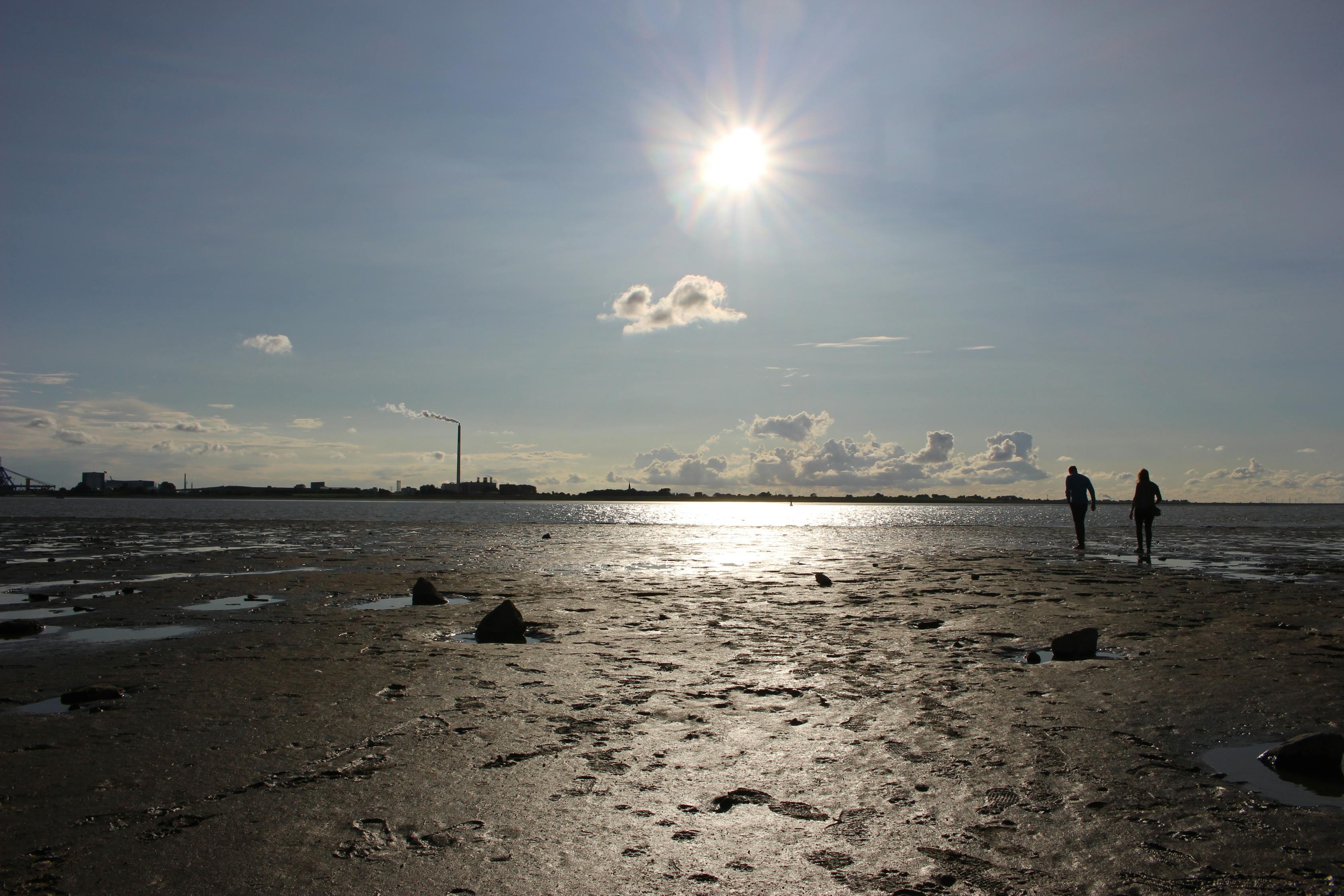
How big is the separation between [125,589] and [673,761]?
14.2 metres

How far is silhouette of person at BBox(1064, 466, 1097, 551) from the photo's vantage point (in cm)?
2641

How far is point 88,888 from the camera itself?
3945 millimetres

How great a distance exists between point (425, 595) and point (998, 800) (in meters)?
10.9

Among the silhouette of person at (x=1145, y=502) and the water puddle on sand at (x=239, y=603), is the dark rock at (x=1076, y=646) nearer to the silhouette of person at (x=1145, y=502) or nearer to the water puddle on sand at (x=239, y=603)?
the water puddle on sand at (x=239, y=603)

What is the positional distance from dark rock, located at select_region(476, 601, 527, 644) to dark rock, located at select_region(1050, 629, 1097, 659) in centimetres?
655

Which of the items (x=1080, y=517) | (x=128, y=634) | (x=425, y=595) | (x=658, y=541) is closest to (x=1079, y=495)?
(x=1080, y=517)

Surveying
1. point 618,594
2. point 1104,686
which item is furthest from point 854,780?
point 618,594

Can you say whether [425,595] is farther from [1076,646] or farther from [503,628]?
[1076,646]

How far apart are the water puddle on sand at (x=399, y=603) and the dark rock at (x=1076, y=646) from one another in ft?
31.2

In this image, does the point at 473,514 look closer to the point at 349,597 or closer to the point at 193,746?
the point at 349,597

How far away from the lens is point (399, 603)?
46.5 feet

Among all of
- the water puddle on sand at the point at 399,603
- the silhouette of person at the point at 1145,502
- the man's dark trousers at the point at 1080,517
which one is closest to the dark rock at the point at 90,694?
the water puddle on sand at the point at 399,603

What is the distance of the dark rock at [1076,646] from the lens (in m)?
9.25

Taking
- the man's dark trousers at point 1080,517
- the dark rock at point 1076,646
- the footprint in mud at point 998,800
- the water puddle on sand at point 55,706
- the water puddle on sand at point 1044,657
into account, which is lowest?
the water puddle on sand at point 55,706
